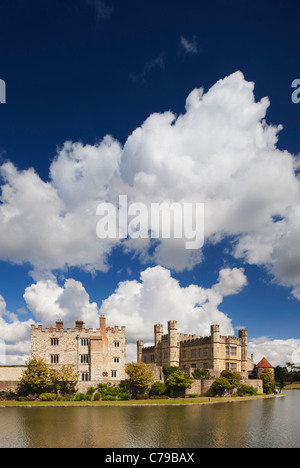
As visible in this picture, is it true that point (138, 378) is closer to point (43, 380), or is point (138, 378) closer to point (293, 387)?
point (43, 380)

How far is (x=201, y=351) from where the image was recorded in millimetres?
79750

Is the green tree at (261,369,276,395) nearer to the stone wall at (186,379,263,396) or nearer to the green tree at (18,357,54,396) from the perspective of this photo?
the stone wall at (186,379,263,396)

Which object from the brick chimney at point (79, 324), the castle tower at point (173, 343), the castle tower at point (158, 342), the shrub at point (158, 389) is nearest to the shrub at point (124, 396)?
the shrub at point (158, 389)

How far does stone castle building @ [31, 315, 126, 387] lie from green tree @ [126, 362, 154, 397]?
7093mm

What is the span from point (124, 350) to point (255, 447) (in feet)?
144

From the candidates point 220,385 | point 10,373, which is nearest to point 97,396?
point 10,373

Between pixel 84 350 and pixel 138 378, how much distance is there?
37.0ft

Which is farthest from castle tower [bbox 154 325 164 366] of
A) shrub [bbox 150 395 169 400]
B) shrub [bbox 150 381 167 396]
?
shrub [bbox 150 395 169 400]

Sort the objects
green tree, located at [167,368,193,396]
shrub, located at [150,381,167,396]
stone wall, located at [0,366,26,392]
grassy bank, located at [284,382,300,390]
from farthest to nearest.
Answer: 1. grassy bank, located at [284,382,300,390]
2. stone wall, located at [0,366,26,392]
3. green tree, located at [167,368,193,396]
4. shrub, located at [150,381,167,396]

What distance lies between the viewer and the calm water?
77.3 feet

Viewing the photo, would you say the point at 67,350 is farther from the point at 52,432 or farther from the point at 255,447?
the point at 255,447
